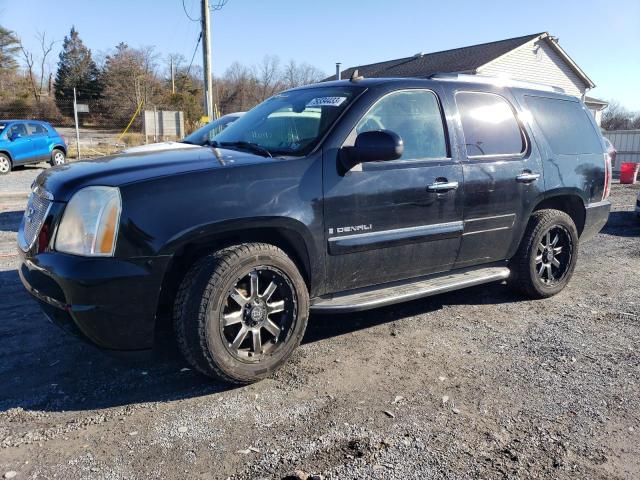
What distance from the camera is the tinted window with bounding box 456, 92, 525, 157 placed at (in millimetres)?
4332

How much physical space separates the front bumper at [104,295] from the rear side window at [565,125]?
12.1ft

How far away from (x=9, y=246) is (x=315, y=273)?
5.09m

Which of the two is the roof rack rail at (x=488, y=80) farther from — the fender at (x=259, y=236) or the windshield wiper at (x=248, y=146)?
the fender at (x=259, y=236)

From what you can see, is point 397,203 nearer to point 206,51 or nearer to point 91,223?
point 91,223

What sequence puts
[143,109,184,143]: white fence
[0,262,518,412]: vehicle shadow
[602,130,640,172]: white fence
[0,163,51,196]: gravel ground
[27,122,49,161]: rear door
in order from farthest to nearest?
[143,109,184,143]: white fence < [602,130,640,172]: white fence < [27,122,49,161]: rear door < [0,163,51,196]: gravel ground < [0,262,518,412]: vehicle shadow

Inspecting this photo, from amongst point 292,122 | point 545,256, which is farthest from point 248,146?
point 545,256

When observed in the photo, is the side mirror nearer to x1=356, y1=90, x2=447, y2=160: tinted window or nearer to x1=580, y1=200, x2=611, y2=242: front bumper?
x1=356, y1=90, x2=447, y2=160: tinted window

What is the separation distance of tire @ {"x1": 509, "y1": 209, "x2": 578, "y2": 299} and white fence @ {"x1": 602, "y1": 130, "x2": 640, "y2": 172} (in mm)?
22394

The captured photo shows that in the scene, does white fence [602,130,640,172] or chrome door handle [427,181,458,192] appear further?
white fence [602,130,640,172]

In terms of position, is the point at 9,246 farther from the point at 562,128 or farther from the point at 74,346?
Result: the point at 562,128

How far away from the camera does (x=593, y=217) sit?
541cm

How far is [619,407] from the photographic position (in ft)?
10.2

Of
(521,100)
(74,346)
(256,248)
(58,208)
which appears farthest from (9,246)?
(521,100)

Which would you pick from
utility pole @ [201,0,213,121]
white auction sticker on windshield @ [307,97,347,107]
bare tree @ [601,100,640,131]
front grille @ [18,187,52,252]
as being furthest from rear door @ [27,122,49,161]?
bare tree @ [601,100,640,131]
